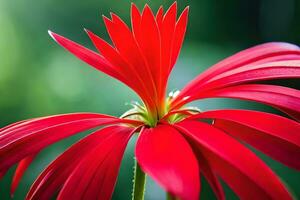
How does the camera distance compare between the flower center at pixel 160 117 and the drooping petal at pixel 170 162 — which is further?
the flower center at pixel 160 117

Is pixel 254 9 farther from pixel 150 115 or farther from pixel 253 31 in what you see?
pixel 150 115

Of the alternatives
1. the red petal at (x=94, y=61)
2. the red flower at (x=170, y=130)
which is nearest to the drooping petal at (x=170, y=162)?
the red flower at (x=170, y=130)

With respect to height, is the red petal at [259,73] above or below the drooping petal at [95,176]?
above

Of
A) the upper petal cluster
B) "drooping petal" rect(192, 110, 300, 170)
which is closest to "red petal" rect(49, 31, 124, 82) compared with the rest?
the upper petal cluster

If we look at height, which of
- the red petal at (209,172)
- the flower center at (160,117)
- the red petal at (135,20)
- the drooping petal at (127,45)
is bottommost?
the red petal at (209,172)

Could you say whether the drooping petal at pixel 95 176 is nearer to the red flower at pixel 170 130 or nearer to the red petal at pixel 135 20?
the red flower at pixel 170 130

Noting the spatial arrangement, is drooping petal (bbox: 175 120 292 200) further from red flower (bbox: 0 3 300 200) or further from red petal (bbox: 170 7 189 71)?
red petal (bbox: 170 7 189 71)

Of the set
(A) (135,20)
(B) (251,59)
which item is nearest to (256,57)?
(B) (251,59)

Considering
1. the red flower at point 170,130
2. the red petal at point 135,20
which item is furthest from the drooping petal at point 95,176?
the red petal at point 135,20
